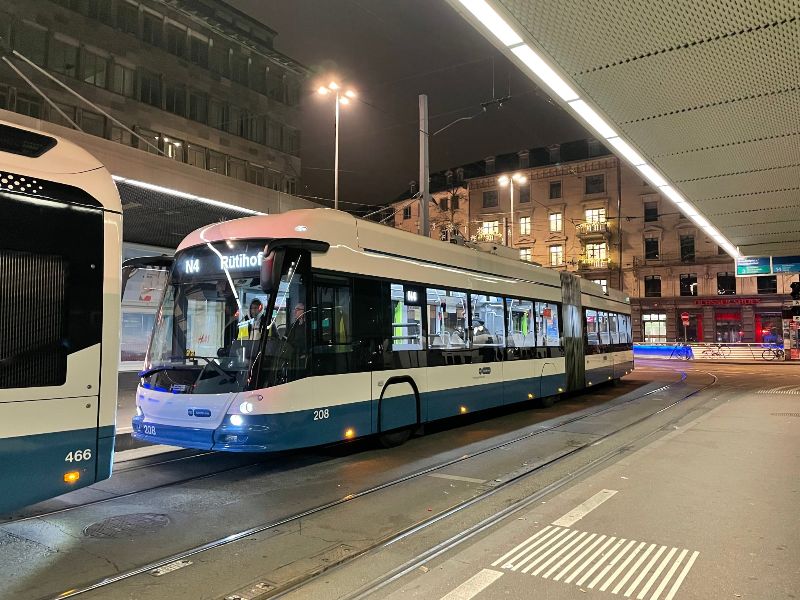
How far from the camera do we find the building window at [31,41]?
96.8ft


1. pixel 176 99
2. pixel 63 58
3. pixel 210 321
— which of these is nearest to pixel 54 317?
pixel 210 321

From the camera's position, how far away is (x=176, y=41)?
37938 mm

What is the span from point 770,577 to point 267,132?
1761 inches

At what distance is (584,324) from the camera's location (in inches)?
668

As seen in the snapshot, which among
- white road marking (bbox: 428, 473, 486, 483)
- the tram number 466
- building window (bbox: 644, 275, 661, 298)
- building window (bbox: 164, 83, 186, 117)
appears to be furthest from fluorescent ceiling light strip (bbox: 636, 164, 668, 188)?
building window (bbox: 644, 275, 661, 298)

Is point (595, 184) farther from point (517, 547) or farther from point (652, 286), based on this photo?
point (517, 547)

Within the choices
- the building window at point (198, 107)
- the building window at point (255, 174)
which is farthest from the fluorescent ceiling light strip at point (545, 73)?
the building window at point (255, 174)

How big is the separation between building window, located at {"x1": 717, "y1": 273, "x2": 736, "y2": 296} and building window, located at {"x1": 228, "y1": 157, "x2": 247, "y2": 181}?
40201mm

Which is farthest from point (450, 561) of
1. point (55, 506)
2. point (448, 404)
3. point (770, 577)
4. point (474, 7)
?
point (448, 404)

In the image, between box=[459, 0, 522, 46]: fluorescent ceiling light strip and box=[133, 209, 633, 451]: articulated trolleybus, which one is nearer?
box=[459, 0, 522, 46]: fluorescent ceiling light strip

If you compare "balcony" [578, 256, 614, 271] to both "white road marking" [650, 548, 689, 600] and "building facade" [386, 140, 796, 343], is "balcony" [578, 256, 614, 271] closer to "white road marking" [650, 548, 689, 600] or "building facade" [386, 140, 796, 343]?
"building facade" [386, 140, 796, 343]

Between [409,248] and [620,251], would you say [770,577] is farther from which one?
[620,251]

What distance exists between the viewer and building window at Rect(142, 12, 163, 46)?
36.0m

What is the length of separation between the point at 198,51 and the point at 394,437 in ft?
125
